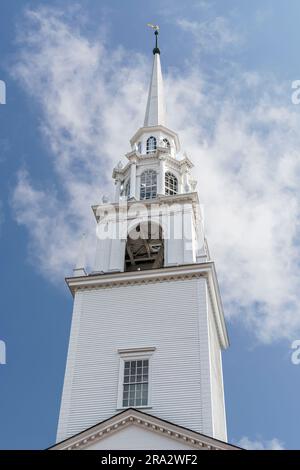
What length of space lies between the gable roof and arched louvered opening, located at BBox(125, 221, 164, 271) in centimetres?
1018

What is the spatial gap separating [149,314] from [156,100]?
58.8ft

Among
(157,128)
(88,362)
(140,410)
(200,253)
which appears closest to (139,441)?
(140,410)

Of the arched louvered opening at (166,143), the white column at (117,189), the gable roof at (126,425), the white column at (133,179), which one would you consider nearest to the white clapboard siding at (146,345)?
the gable roof at (126,425)

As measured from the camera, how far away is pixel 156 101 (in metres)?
39.9

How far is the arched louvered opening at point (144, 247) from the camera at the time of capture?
3133 centimetres

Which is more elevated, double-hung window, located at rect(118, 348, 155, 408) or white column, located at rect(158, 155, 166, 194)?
white column, located at rect(158, 155, 166, 194)

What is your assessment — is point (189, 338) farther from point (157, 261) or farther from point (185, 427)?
point (157, 261)

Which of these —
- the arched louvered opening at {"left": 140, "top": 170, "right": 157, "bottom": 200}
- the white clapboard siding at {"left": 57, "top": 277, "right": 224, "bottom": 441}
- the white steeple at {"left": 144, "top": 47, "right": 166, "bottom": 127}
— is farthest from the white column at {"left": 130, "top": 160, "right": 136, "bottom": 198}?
the white clapboard siding at {"left": 57, "top": 277, "right": 224, "bottom": 441}

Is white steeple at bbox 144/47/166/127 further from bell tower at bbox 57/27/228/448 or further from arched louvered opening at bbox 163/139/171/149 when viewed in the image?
bell tower at bbox 57/27/228/448

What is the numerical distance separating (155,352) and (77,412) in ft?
12.3

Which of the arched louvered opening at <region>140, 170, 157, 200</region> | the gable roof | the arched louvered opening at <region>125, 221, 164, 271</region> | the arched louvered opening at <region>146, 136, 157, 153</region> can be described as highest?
the arched louvered opening at <region>146, 136, 157, 153</region>

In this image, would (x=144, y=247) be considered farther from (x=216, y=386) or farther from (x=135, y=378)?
(x=135, y=378)

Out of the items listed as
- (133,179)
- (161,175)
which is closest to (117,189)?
(133,179)

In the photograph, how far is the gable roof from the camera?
21.6 m
